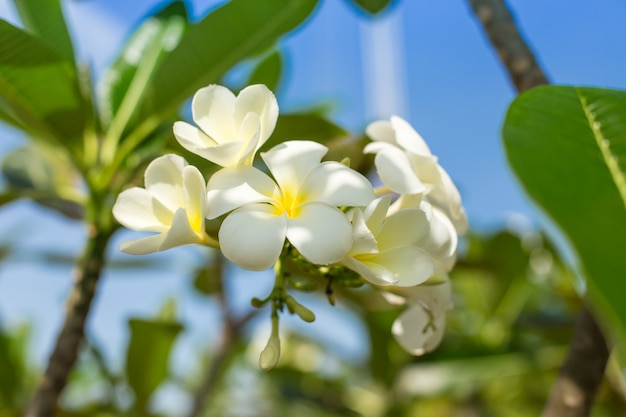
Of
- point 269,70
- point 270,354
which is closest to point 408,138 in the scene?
point 270,354

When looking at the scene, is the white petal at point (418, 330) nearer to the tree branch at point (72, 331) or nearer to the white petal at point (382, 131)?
the white petal at point (382, 131)

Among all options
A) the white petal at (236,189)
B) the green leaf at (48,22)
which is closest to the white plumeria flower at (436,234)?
the white petal at (236,189)

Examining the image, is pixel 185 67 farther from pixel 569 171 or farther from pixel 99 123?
pixel 569 171

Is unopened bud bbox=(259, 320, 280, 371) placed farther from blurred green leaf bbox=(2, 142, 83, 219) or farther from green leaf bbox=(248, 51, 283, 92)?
green leaf bbox=(248, 51, 283, 92)

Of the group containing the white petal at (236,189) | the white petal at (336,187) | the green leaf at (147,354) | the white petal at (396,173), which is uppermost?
the white petal at (396,173)

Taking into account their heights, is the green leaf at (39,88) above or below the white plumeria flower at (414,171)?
below

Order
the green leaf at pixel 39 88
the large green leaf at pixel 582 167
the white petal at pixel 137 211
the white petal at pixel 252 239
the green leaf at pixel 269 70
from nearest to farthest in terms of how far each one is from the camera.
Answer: the large green leaf at pixel 582 167 → the white petal at pixel 252 239 → the white petal at pixel 137 211 → the green leaf at pixel 39 88 → the green leaf at pixel 269 70

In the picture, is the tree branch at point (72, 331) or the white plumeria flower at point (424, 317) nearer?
the white plumeria flower at point (424, 317)
